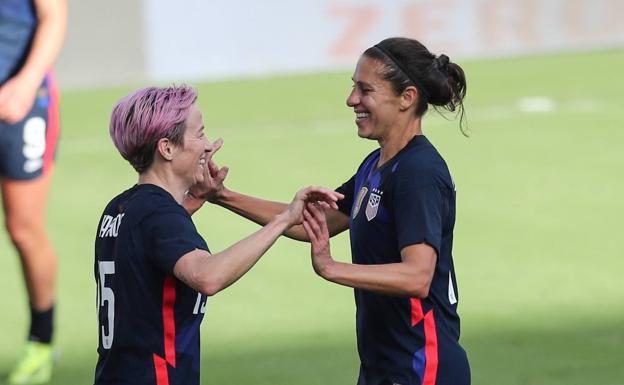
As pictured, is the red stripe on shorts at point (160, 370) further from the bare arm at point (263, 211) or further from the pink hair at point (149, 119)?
the bare arm at point (263, 211)

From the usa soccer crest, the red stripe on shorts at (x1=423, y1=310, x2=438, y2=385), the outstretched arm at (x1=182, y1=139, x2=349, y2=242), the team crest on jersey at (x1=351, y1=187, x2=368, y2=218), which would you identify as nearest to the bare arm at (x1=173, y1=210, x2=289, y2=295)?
the usa soccer crest

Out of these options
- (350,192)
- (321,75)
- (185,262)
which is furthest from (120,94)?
(185,262)

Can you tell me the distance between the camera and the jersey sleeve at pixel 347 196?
17.4 ft

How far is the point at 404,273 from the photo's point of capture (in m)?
4.41

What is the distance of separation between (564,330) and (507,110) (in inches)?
279

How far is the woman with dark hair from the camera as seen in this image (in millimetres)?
4496

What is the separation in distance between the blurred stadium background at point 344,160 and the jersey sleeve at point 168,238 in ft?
9.03

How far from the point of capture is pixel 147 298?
14.2 ft

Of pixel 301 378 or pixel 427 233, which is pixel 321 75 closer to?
pixel 301 378

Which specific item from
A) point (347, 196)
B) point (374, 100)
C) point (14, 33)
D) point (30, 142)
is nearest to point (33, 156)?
point (30, 142)

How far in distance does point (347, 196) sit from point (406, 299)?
77cm

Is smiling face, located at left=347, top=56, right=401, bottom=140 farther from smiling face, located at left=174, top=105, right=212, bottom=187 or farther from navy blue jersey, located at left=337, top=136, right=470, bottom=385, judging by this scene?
smiling face, located at left=174, top=105, right=212, bottom=187

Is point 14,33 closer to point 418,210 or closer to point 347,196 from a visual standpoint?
point 347,196

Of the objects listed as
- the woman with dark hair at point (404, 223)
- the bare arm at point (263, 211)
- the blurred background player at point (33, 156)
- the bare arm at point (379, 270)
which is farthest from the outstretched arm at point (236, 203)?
the blurred background player at point (33, 156)
